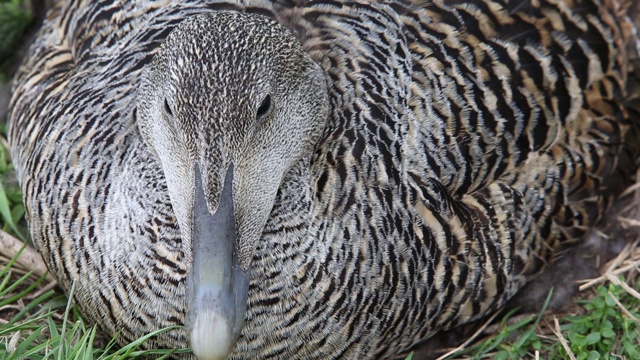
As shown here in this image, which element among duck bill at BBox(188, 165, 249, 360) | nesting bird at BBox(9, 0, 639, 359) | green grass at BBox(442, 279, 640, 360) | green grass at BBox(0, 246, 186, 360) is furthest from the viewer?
green grass at BBox(442, 279, 640, 360)

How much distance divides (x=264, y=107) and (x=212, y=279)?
510 mm

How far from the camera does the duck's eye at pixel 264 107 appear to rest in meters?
2.73

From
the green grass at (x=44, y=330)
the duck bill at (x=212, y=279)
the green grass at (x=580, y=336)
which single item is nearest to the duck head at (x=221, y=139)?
the duck bill at (x=212, y=279)

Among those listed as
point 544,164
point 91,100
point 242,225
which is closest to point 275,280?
point 242,225

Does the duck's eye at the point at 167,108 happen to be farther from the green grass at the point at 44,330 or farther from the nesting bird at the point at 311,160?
the green grass at the point at 44,330

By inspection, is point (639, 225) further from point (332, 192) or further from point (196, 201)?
point (196, 201)

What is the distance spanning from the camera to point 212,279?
Result: 2.59 meters

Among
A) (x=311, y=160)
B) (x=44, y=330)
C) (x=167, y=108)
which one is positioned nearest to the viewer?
(x=167, y=108)

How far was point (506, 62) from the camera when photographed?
136 inches

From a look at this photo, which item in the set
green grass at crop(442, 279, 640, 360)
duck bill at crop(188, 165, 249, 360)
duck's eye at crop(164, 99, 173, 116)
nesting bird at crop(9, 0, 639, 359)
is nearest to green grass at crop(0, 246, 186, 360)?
nesting bird at crop(9, 0, 639, 359)

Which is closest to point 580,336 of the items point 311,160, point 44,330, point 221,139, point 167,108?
point 311,160

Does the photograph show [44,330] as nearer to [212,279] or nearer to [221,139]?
[212,279]

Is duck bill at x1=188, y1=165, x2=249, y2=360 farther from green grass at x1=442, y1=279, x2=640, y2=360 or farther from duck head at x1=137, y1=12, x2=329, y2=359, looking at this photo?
green grass at x1=442, y1=279, x2=640, y2=360

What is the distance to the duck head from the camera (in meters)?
2.60
